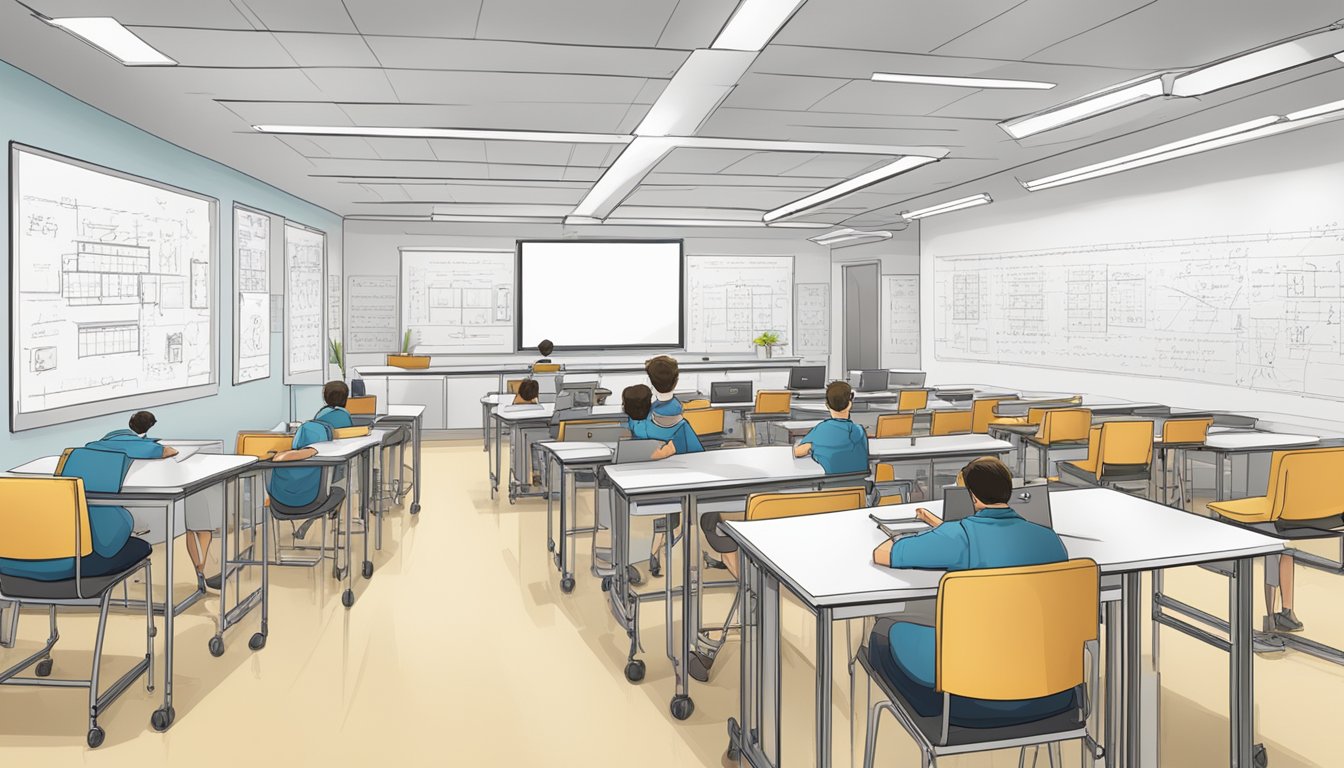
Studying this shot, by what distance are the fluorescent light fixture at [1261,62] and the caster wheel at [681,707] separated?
4.44 metres

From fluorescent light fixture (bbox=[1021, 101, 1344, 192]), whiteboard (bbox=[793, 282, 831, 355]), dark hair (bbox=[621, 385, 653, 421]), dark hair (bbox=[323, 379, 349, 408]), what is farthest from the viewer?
whiteboard (bbox=[793, 282, 831, 355])

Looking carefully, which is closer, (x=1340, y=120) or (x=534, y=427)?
(x=1340, y=120)

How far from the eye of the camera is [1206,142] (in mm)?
6395

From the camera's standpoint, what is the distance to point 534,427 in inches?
255

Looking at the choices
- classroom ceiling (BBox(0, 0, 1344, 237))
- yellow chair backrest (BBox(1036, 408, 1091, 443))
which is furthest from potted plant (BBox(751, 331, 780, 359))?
yellow chair backrest (BBox(1036, 408, 1091, 443))

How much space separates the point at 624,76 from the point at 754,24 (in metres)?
1.02

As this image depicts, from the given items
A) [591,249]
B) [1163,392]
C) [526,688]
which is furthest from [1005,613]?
[591,249]

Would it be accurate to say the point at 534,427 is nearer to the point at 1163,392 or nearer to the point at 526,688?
the point at 526,688

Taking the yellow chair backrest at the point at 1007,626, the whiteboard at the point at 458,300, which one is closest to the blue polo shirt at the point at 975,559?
the yellow chair backrest at the point at 1007,626

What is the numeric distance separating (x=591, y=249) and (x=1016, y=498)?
1000 centimetres

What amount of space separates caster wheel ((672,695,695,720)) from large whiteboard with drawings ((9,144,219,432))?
4068mm

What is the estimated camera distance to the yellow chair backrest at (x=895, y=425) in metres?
5.62

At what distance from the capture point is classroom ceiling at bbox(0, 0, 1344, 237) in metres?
3.71

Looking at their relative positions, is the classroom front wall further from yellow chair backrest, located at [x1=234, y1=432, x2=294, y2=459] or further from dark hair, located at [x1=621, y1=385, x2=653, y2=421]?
dark hair, located at [x1=621, y1=385, x2=653, y2=421]
